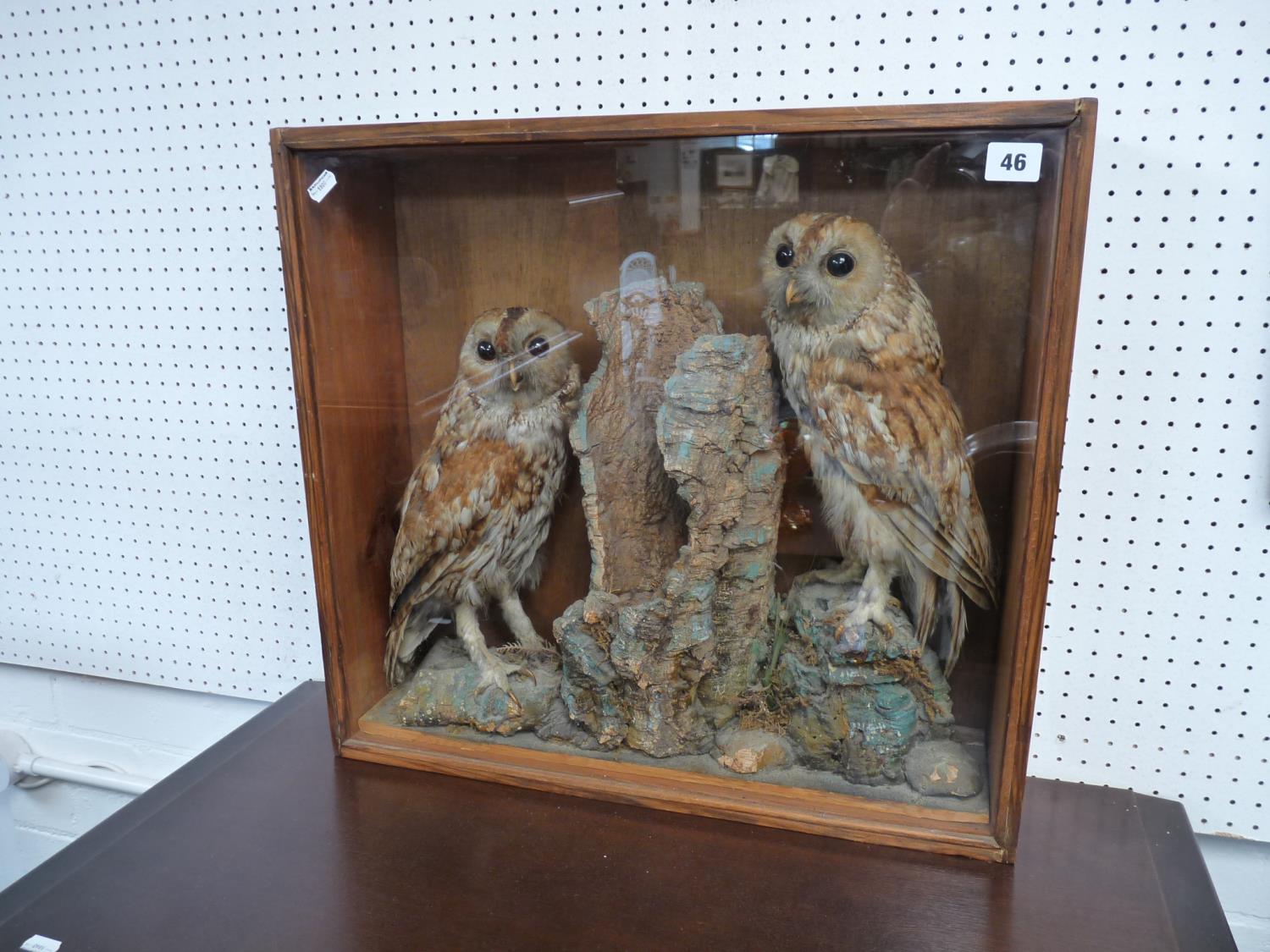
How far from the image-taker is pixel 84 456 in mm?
1656

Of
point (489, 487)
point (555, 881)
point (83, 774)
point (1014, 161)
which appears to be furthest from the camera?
point (83, 774)

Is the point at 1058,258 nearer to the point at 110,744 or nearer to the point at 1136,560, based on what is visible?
the point at 1136,560

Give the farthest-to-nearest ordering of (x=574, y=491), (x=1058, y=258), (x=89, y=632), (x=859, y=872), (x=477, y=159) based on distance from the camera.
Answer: (x=89, y=632)
(x=574, y=491)
(x=477, y=159)
(x=859, y=872)
(x=1058, y=258)

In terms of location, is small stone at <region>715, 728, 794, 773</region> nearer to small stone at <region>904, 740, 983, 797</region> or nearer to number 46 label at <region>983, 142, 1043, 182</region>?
small stone at <region>904, 740, 983, 797</region>

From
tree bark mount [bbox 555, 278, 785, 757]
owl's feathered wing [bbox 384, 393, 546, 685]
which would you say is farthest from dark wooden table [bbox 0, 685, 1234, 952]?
owl's feathered wing [bbox 384, 393, 546, 685]

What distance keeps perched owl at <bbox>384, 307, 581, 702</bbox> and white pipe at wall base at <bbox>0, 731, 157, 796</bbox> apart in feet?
3.34

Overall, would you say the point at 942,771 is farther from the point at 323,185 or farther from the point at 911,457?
the point at 323,185

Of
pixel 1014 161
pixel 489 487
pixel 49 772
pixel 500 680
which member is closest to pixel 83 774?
pixel 49 772

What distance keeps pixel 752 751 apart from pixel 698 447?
46 centimetres

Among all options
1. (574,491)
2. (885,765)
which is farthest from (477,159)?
(885,765)

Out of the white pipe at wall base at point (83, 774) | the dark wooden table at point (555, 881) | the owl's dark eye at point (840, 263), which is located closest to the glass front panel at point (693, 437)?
the owl's dark eye at point (840, 263)

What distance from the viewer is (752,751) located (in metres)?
1.18

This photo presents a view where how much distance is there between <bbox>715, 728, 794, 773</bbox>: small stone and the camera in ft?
3.85

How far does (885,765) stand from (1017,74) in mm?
946
